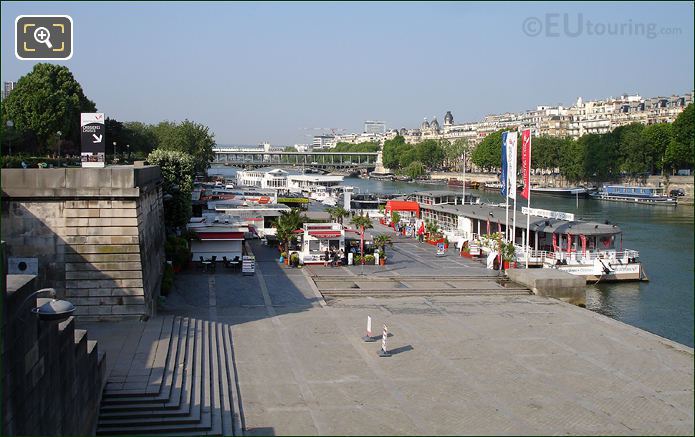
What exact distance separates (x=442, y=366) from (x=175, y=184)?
30.6 m

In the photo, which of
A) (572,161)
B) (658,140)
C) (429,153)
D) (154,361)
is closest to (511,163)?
(154,361)

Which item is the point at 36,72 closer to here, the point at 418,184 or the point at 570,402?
the point at 570,402

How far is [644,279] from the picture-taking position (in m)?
39.8

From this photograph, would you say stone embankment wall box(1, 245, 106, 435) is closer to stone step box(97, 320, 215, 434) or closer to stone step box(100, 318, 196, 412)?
stone step box(97, 320, 215, 434)

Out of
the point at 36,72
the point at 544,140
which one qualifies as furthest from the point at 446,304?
the point at 544,140

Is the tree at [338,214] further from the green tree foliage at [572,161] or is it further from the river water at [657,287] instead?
the green tree foliage at [572,161]

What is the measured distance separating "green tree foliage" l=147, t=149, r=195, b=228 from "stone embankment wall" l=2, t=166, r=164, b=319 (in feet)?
60.3

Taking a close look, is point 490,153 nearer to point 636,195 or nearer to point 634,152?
point 634,152

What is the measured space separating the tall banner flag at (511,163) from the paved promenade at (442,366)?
9.38 m

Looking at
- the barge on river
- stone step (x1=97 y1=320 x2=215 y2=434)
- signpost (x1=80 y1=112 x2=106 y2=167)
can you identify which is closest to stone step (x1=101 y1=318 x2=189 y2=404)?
stone step (x1=97 y1=320 x2=215 y2=434)

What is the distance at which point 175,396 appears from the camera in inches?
650

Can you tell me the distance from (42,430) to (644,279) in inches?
1395

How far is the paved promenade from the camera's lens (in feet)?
52.8

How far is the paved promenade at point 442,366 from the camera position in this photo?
16.1m
